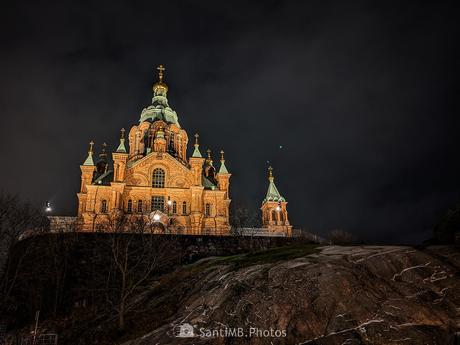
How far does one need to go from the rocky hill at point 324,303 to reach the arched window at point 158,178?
28915 mm

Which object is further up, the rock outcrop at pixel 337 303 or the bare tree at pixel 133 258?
the bare tree at pixel 133 258

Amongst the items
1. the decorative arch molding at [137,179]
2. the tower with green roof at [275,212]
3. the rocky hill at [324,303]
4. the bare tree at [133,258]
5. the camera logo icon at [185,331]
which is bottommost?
the camera logo icon at [185,331]

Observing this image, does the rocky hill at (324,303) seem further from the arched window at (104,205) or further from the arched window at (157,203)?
the arched window at (104,205)

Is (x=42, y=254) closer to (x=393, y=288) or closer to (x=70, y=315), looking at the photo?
(x=70, y=315)

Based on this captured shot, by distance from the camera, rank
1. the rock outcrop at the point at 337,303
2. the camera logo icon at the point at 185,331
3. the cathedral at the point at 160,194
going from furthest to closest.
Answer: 1. the cathedral at the point at 160,194
2. the camera logo icon at the point at 185,331
3. the rock outcrop at the point at 337,303

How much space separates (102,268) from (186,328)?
18472 millimetres

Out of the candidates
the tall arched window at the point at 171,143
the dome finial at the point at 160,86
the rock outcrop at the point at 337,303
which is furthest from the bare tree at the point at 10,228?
the dome finial at the point at 160,86

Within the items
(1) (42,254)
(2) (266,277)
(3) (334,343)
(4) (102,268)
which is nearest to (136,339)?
(2) (266,277)

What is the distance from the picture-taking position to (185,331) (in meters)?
14.0

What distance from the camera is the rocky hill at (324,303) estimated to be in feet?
37.1

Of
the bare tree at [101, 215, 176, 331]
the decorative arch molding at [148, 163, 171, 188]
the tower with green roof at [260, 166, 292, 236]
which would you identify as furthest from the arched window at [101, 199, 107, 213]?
the tower with green roof at [260, 166, 292, 236]

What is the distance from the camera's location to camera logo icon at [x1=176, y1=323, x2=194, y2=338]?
13.7m

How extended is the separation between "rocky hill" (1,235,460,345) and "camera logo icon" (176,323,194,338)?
0.31 feet

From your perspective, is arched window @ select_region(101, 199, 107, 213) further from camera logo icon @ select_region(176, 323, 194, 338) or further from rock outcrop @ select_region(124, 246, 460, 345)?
camera logo icon @ select_region(176, 323, 194, 338)
